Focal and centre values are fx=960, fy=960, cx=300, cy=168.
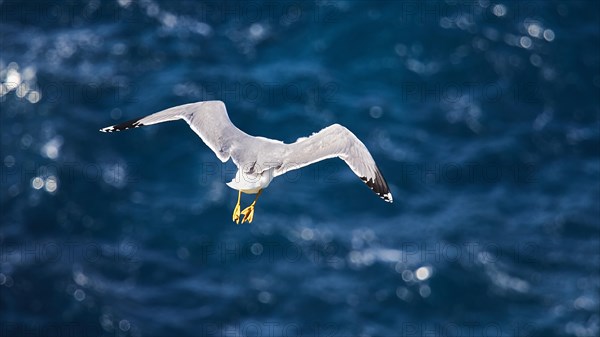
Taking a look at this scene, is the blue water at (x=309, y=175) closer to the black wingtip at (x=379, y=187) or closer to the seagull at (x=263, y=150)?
the seagull at (x=263, y=150)

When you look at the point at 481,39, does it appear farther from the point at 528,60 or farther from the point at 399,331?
the point at 399,331

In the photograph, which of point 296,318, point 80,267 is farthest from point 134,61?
point 296,318

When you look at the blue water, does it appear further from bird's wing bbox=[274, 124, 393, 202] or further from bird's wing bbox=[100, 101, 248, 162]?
bird's wing bbox=[274, 124, 393, 202]

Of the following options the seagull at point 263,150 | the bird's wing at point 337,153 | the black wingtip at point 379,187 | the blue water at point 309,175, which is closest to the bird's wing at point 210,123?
the seagull at point 263,150

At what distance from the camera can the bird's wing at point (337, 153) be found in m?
16.7

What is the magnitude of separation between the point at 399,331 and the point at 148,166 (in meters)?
11.8

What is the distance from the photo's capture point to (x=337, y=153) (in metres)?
17.0

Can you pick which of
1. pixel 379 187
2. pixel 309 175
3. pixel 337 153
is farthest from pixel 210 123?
pixel 309 175

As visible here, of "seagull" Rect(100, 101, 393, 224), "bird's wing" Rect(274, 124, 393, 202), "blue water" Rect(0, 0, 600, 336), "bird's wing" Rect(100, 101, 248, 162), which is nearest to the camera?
"seagull" Rect(100, 101, 393, 224)

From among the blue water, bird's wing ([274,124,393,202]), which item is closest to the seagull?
bird's wing ([274,124,393,202])

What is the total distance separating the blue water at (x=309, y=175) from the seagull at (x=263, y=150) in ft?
53.0

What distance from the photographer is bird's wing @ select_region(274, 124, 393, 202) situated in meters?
16.7

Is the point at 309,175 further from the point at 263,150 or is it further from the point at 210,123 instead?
the point at 263,150

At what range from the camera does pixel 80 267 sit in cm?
3647
